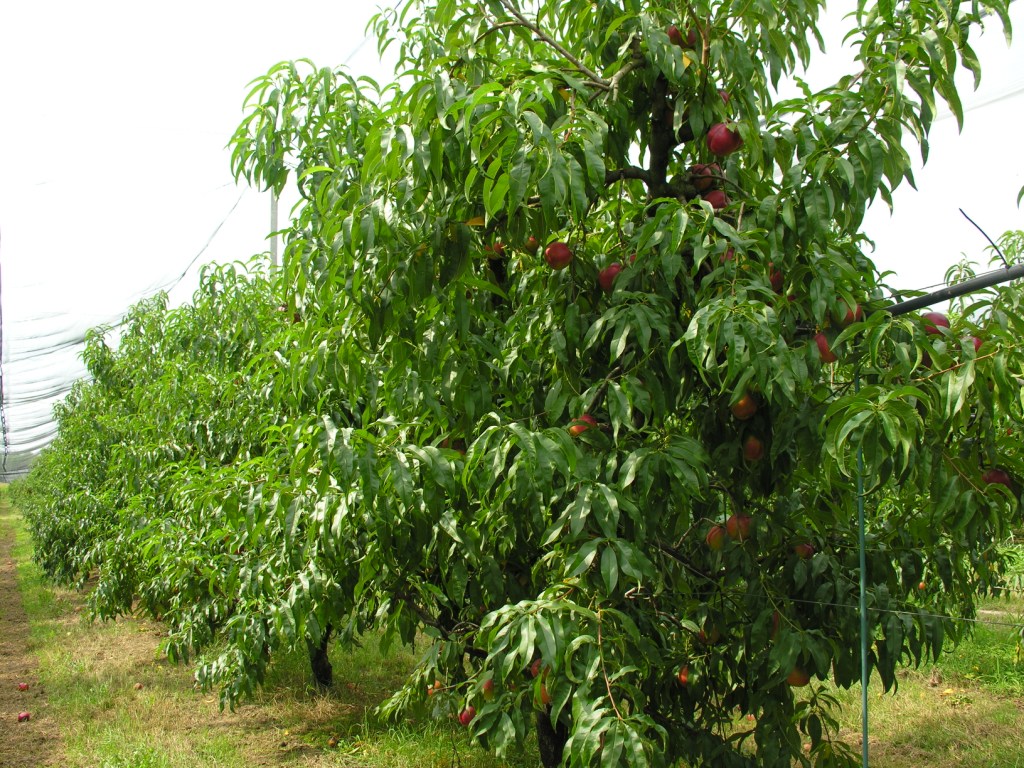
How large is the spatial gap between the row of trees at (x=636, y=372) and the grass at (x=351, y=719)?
1564 mm

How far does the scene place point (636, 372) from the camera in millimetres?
1884

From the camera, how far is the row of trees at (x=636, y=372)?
1633 millimetres

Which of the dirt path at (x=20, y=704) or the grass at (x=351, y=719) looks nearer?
the grass at (x=351, y=719)

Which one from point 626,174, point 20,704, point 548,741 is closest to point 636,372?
point 626,174

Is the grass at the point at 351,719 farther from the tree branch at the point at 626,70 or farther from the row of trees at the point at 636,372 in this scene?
the tree branch at the point at 626,70

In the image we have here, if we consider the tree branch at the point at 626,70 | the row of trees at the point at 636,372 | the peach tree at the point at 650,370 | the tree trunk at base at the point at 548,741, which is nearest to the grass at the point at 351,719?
the tree trunk at base at the point at 548,741

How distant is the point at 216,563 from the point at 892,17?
306cm

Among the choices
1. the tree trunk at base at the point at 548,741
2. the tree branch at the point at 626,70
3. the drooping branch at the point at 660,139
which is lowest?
the tree trunk at base at the point at 548,741

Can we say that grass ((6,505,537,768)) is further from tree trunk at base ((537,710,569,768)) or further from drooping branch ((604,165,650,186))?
drooping branch ((604,165,650,186))

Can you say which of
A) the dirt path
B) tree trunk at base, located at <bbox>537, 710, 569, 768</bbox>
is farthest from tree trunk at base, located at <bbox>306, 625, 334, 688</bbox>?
tree trunk at base, located at <bbox>537, 710, 569, 768</bbox>

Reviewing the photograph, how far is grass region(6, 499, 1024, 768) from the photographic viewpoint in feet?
12.5

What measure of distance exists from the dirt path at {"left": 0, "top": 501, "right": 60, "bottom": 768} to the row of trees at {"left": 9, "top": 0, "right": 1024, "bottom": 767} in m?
2.51

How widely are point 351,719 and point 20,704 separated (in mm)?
2041

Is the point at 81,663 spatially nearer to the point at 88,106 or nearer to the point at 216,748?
the point at 216,748
